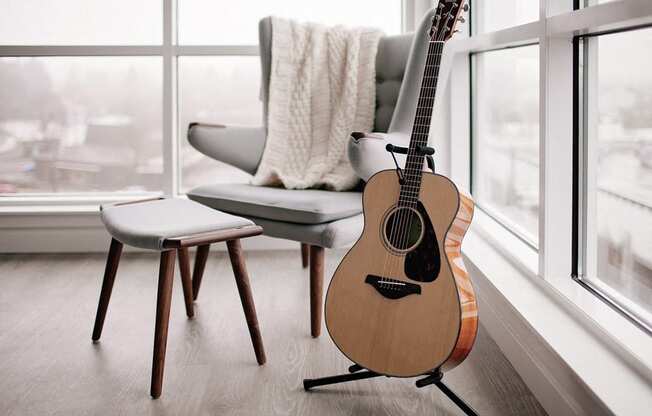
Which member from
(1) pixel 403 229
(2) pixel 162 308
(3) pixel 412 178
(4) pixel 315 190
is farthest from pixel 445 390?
(4) pixel 315 190

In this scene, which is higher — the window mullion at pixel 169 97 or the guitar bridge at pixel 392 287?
the window mullion at pixel 169 97

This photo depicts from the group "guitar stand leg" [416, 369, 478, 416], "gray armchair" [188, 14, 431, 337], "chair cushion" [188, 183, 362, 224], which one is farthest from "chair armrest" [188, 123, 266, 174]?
"guitar stand leg" [416, 369, 478, 416]

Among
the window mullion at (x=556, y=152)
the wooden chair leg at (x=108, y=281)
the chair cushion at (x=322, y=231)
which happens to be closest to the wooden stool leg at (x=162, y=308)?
the wooden chair leg at (x=108, y=281)

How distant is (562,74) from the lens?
1.88m

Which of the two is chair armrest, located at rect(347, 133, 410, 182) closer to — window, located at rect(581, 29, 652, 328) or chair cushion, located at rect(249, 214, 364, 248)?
chair cushion, located at rect(249, 214, 364, 248)

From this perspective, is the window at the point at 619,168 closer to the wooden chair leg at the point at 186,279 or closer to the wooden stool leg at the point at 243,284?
the wooden stool leg at the point at 243,284

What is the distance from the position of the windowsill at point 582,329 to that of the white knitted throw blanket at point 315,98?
75 cm

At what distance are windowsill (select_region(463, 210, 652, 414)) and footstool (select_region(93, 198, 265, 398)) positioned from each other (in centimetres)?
71

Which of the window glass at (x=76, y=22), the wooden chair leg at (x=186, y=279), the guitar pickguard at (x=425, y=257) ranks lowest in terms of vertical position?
the wooden chair leg at (x=186, y=279)

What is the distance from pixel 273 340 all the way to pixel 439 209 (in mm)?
852

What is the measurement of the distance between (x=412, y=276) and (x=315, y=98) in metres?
1.34

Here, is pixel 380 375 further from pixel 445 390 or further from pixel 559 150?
pixel 559 150

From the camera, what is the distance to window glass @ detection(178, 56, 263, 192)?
3.62 metres

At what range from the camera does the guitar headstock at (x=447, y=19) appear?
185 centimetres
